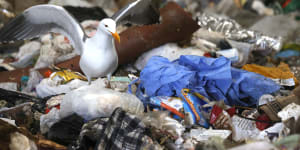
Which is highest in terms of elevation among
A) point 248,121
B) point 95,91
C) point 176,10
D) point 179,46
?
point 176,10

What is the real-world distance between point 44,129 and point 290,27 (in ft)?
10.8

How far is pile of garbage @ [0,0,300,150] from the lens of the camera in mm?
1192

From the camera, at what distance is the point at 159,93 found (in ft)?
5.24

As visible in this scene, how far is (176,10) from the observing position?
233 centimetres

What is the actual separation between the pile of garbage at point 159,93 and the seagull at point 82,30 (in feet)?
0.45

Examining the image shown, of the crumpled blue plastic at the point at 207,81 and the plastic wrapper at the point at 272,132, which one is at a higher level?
the crumpled blue plastic at the point at 207,81

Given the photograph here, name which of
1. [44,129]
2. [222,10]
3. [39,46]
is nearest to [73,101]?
[44,129]

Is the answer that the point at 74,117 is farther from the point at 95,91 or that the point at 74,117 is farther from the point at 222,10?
the point at 222,10

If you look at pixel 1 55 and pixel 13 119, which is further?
pixel 1 55

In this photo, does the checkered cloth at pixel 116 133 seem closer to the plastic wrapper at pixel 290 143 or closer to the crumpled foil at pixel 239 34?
the plastic wrapper at pixel 290 143

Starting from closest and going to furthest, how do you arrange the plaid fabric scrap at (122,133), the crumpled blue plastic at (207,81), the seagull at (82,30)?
the plaid fabric scrap at (122,133) → the seagull at (82,30) → the crumpled blue plastic at (207,81)

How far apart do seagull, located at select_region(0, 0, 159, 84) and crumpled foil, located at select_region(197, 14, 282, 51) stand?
1226 mm

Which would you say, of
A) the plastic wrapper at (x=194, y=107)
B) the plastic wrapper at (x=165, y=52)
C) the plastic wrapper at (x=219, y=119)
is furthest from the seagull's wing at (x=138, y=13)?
the plastic wrapper at (x=219, y=119)

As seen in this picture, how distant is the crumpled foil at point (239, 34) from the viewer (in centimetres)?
253
